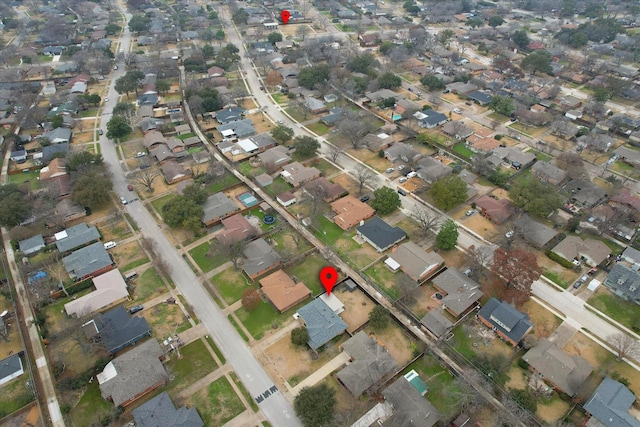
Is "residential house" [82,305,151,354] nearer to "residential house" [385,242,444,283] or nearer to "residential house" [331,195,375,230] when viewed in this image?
"residential house" [331,195,375,230]

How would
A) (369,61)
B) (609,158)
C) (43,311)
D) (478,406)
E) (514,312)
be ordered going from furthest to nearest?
(369,61)
(609,158)
(43,311)
(514,312)
(478,406)

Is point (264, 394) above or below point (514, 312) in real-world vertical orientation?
below

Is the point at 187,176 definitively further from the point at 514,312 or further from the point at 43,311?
the point at 514,312

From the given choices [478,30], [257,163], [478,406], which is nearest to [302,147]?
[257,163]

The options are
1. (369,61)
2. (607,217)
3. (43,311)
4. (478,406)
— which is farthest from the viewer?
(369,61)

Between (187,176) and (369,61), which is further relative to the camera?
(369,61)

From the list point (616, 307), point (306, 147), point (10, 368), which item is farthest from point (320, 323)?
point (616, 307)
